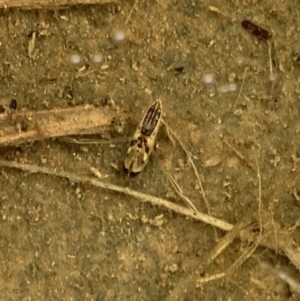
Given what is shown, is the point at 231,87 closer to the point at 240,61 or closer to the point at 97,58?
the point at 240,61

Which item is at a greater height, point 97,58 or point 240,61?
point 240,61

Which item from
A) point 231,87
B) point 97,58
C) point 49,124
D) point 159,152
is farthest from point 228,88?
point 49,124

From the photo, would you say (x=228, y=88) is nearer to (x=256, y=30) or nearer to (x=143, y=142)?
(x=256, y=30)

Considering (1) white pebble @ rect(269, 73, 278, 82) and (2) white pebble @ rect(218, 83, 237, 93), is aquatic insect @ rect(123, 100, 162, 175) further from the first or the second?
(1) white pebble @ rect(269, 73, 278, 82)

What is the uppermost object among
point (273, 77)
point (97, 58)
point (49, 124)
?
point (273, 77)

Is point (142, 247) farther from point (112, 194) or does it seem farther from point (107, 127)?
point (107, 127)
